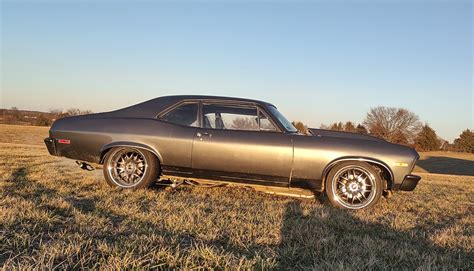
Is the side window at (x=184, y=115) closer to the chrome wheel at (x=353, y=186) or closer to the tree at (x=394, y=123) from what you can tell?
the chrome wheel at (x=353, y=186)

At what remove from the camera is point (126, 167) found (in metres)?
5.41

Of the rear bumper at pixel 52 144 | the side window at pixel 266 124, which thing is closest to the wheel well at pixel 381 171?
the side window at pixel 266 124

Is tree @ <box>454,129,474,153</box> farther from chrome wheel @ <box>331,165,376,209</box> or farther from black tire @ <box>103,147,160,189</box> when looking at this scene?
black tire @ <box>103,147,160,189</box>

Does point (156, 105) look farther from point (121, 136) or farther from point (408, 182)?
→ point (408, 182)

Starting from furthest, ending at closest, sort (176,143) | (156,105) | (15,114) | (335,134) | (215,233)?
1. (15,114)
2. (335,134)
3. (156,105)
4. (176,143)
5. (215,233)

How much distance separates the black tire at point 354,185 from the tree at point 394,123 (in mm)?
52461

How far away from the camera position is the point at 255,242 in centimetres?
294

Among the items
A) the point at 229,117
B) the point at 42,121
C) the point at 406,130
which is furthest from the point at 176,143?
the point at 406,130

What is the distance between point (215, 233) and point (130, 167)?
107 inches

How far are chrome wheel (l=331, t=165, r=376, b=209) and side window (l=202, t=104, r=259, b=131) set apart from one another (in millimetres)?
1385

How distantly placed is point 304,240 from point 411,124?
59638 millimetres

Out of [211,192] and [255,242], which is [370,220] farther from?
[211,192]

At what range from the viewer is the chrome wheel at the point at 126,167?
17.6 feet

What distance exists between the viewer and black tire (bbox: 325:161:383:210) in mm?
4914
